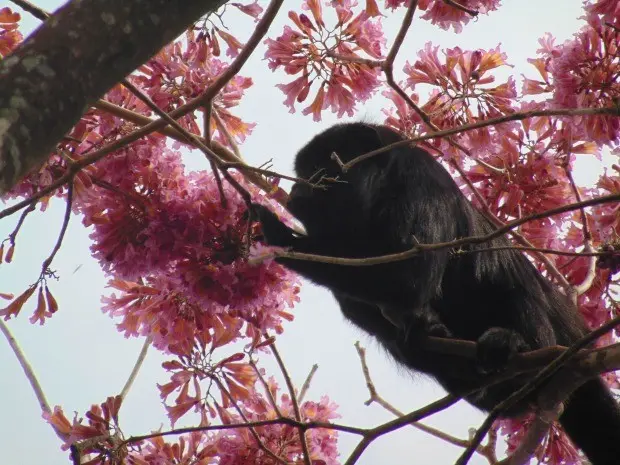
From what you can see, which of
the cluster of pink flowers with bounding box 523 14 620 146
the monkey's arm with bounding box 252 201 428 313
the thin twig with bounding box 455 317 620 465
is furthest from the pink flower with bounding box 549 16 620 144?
the thin twig with bounding box 455 317 620 465

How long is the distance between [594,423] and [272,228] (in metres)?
1.78

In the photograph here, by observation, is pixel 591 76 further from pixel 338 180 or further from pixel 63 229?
pixel 63 229

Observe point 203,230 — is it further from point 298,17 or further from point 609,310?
point 609,310

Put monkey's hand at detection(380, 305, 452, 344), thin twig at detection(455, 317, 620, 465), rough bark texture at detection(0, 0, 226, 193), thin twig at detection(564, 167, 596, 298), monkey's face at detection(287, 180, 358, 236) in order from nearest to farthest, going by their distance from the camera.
Answer: rough bark texture at detection(0, 0, 226, 193) < thin twig at detection(455, 317, 620, 465) < monkey's hand at detection(380, 305, 452, 344) < thin twig at detection(564, 167, 596, 298) < monkey's face at detection(287, 180, 358, 236)

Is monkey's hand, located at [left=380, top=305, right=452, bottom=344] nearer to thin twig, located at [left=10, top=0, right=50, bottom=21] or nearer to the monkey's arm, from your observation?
the monkey's arm

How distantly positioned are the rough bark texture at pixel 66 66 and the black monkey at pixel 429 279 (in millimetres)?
1758

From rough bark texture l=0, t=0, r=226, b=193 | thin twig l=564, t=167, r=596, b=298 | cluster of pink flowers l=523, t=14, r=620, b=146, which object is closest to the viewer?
rough bark texture l=0, t=0, r=226, b=193

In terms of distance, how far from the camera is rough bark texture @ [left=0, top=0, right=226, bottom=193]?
1.37 m

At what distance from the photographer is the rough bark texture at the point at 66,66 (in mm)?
1368

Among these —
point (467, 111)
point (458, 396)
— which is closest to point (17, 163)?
point (458, 396)

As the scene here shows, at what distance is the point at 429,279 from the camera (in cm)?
350

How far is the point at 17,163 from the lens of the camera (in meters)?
1.36

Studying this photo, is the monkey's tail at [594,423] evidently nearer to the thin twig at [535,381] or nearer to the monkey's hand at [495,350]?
the monkey's hand at [495,350]

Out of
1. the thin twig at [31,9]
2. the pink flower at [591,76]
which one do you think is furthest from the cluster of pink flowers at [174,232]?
the pink flower at [591,76]
